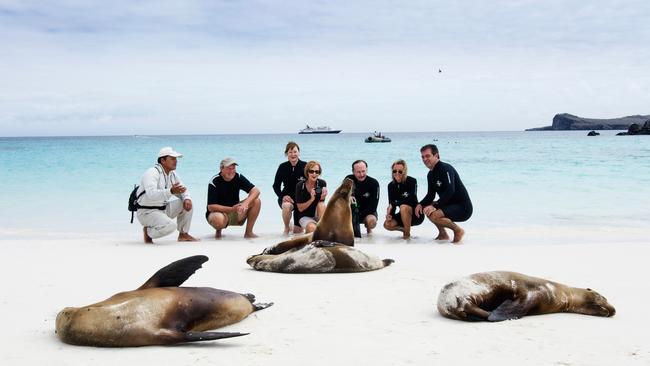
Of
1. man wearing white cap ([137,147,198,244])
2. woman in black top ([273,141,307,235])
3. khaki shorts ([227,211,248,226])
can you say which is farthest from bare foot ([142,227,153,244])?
woman in black top ([273,141,307,235])

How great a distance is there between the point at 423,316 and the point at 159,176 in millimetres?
5277

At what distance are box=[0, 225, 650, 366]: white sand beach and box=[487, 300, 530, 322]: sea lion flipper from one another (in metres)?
0.07

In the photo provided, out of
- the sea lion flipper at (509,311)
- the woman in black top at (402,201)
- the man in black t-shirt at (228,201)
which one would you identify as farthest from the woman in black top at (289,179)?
the sea lion flipper at (509,311)

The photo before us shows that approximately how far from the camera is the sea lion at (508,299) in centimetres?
492

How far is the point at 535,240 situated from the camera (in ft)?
33.5

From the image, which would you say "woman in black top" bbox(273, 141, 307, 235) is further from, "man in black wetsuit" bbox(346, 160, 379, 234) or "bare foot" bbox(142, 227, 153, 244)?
"bare foot" bbox(142, 227, 153, 244)

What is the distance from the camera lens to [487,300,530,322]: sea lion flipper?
486 centimetres

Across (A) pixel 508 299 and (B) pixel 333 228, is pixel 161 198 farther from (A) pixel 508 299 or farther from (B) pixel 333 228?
(A) pixel 508 299

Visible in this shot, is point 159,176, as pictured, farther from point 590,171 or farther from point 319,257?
point 590,171

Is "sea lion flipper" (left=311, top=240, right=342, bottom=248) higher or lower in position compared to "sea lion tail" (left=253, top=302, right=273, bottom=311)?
higher

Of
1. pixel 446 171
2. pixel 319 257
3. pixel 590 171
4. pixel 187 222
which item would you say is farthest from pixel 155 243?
pixel 590 171

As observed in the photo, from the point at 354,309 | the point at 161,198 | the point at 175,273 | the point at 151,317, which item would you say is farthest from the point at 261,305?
the point at 161,198

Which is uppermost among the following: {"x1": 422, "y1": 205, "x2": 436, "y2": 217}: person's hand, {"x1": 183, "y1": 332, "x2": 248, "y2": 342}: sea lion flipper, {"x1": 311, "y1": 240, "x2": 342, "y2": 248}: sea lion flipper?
{"x1": 422, "y1": 205, "x2": 436, "y2": 217}: person's hand

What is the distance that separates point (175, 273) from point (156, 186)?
481cm
